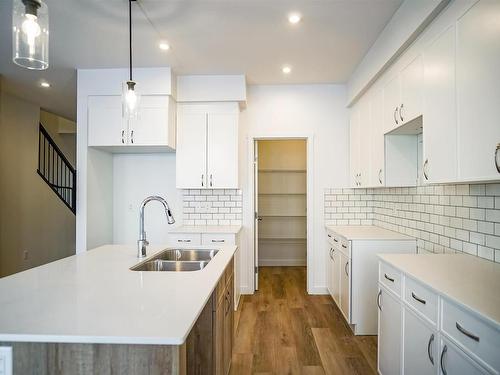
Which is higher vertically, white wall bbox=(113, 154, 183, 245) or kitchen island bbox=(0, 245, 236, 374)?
white wall bbox=(113, 154, 183, 245)

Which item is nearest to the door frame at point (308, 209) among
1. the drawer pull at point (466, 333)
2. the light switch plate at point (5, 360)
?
the drawer pull at point (466, 333)

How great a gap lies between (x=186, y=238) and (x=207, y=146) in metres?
1.16

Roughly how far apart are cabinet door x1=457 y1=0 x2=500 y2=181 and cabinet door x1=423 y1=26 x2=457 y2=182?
0.07 m

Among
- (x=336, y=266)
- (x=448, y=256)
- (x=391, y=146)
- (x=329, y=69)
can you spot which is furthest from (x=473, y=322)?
(x=329, y=69)

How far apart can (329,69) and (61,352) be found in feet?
11.7

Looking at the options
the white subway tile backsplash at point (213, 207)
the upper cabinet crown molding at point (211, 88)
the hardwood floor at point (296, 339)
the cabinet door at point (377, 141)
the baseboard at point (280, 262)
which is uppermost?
the upper cabinet crown molding at point (211, 88)

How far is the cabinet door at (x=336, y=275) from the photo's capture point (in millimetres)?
3375

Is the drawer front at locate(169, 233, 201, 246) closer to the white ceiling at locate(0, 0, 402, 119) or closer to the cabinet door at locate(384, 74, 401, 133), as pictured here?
the white ceiling at locate(0, 0, 402, 119)

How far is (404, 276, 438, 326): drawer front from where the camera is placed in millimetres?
1472

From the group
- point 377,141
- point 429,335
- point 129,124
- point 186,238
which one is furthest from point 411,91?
point 129,124

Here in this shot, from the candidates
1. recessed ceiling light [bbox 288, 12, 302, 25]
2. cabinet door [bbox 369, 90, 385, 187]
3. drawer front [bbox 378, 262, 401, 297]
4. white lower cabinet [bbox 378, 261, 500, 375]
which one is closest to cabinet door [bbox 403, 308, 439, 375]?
white lower cabinet [bbox 378, 261, 500, 375]

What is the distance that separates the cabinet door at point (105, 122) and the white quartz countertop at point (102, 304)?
203cm

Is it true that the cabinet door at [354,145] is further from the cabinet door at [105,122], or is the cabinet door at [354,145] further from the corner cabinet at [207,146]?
the cabinet door at [105,122]

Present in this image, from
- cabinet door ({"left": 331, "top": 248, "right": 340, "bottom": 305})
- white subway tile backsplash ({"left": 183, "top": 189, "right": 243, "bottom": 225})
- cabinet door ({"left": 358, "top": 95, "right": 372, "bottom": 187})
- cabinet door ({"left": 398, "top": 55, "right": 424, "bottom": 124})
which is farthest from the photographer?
white subway tile backsplash ({"left": 183, "top": 189, "right": 243, "bottom": 225})
